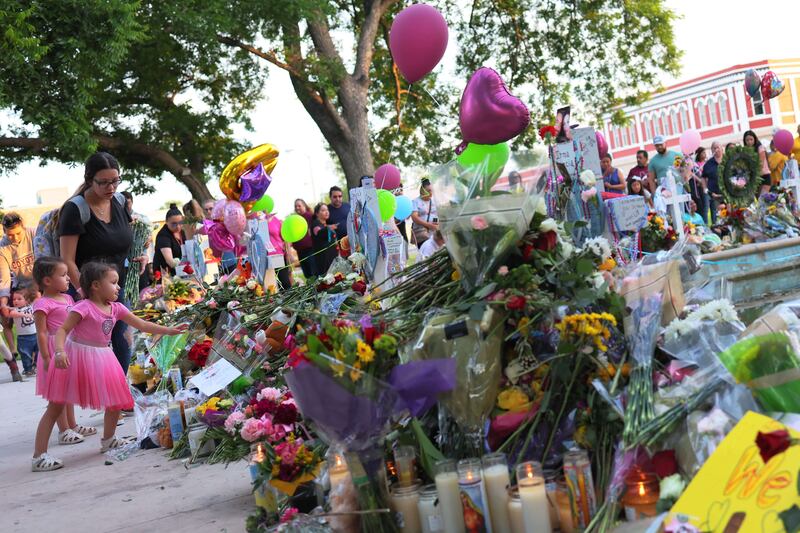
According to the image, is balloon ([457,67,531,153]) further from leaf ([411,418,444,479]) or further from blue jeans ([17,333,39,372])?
blue jeans ([17,333,39,372])

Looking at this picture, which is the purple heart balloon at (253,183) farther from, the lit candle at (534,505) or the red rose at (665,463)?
the red rose at (665,463)

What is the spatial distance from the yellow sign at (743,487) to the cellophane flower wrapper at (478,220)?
3.77ft

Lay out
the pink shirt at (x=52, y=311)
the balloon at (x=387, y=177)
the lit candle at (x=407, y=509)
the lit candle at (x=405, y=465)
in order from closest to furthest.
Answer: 1. the lit candle at (x=407, y=509)
2. the lit candle at (x=405, y=465)
3. the pink shirt at (x=52, y=311)
4. the balloon at (x=387, y=177)

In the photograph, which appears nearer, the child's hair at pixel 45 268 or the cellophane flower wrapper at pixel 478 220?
the cellophane flower wrapper at pixel 478 220

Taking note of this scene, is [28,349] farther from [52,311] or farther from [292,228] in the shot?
[52,311]

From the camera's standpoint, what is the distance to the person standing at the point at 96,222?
221 inches

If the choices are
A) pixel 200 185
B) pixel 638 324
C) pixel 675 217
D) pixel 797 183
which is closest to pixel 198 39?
pixel 200 185

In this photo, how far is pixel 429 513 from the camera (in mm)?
2836

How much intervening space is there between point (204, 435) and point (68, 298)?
1798 millimetres

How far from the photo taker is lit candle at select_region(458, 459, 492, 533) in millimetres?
2742

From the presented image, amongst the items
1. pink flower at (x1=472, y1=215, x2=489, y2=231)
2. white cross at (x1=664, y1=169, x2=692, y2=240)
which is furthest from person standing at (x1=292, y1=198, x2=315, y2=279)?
pink flower at (x1=472, y1=215, x2=489, y2=231)

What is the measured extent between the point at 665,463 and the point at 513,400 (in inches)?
23.5

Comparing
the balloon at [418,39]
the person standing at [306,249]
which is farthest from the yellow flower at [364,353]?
the person standing at [306,249]

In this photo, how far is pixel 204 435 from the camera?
498 cm
